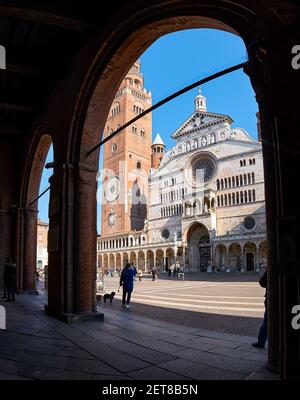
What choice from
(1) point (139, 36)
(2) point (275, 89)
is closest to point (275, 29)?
(2) point (275, 89)

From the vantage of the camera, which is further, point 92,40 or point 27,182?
point 27,182

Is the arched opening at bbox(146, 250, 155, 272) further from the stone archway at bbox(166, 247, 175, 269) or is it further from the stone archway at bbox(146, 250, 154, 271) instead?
the stone archway at bbox(166, 247, 175, 269)

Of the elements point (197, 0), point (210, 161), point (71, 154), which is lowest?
point (71, 154)

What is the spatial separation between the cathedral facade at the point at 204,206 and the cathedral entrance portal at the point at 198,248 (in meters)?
0.15

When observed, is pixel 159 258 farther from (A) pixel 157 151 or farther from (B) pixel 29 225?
(B) pixel 29 225

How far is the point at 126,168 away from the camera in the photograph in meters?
72.9

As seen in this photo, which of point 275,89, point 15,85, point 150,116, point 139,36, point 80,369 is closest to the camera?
point 275,89

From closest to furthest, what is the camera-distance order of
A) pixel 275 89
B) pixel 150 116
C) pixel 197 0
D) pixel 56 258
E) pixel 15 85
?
pixel 275 89 < pixel 197 0 < pixel 56 258 < pixel 15 85 < pixel 150 116

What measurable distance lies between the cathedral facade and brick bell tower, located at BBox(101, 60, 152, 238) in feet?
11.5

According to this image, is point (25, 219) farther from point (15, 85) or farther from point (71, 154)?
point (71, 154)

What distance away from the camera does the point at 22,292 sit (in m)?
13.2

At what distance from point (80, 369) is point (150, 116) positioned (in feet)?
268

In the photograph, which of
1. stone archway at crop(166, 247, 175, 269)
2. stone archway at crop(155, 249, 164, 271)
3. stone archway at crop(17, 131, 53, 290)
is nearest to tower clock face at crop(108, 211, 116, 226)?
stone archway at crop(155, 249, 164, 271)

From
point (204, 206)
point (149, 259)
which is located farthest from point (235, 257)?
point (149, 259)
